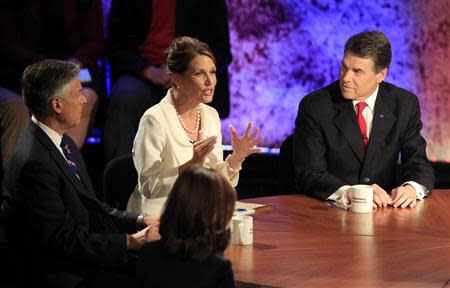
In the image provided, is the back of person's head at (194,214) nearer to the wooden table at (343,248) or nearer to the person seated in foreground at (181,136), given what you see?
the wooden table at (343,248)

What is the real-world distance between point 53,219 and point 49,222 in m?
0.02

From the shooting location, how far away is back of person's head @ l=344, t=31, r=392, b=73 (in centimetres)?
438

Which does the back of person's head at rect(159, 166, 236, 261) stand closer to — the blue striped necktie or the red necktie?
the blue striped necktie

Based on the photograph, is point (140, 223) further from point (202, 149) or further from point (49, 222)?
point (49, 222)

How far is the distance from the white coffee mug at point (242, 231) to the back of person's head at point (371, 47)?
5.16 ft

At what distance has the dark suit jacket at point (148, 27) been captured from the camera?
19.6 feet

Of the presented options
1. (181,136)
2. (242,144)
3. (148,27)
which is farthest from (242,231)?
(148,27)

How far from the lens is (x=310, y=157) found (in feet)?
14.1

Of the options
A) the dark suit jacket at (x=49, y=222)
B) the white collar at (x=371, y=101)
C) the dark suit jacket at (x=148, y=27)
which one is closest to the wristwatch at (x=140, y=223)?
the dark suit jacket at (x=49, y=222)

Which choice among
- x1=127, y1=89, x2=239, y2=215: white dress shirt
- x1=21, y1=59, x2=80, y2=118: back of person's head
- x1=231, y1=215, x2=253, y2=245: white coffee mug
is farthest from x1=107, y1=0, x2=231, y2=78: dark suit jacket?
x1=231, y1=215, x2=253, y2=245: white coffee mug

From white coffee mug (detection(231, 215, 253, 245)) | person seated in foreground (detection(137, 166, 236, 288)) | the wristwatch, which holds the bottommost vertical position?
the wristwatch

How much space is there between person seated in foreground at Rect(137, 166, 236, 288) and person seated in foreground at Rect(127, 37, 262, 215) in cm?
121

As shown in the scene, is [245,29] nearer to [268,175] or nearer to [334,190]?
[268,175]

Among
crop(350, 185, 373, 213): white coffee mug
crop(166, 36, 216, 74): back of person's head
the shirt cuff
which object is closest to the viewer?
crop(350, 185, 373, 213): white coffee mug
